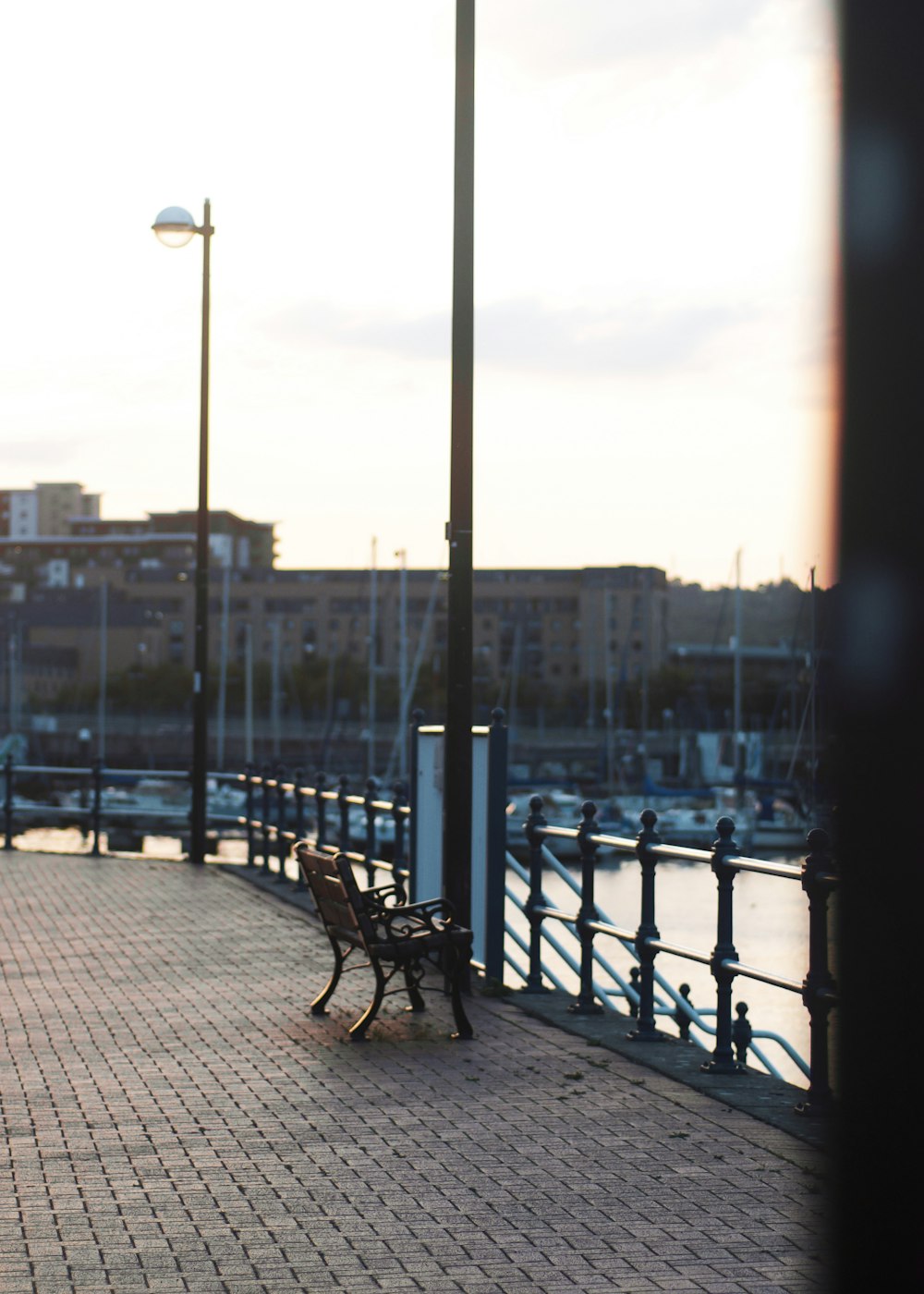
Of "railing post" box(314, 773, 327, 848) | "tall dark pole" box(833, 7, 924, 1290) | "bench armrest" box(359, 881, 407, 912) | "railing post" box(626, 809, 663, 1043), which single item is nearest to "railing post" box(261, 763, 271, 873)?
"railing post" box(314, 773, 327, 848)

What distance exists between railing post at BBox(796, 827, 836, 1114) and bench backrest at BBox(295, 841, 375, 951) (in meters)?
2.63

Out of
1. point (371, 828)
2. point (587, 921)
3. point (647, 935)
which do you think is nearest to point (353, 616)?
point (371, 828)

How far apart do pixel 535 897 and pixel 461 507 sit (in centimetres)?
248

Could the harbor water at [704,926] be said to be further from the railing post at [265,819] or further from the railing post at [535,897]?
the railing post at [535,897]

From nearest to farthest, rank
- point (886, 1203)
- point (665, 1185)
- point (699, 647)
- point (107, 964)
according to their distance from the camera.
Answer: point (886, 1203), point (665, 1185), point (107, 964), point (699, 647)

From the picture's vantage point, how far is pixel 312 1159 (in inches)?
264

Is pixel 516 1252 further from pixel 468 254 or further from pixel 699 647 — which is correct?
pixel 699 647

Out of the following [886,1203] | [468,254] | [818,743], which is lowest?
[886,1203]

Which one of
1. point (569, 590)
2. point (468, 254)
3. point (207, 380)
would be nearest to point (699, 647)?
point (569, 590)

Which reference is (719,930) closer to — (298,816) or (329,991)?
(329,991)

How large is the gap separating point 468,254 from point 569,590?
432ft

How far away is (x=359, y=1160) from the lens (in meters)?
6.71

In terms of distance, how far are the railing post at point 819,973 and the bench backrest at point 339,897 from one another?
2.63 metres

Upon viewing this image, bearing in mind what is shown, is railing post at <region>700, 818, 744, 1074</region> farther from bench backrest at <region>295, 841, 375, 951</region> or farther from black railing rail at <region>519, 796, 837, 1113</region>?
bench backrest at <region>295, 841, 375, 951</region>
